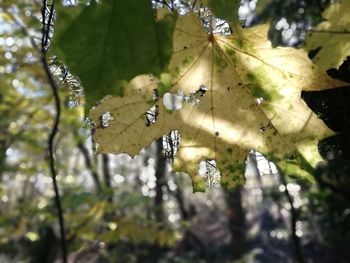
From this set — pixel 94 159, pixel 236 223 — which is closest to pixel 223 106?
pixel 94 159

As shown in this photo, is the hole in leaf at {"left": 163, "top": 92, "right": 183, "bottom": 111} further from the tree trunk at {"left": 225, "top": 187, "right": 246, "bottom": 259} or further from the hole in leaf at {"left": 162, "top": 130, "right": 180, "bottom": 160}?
the tree trunk at {"left": 225, "top": 187, "right": 246, "bottom": 259}

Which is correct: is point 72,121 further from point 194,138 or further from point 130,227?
point 194,138

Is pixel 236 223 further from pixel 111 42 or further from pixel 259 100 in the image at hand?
pixel 111 42

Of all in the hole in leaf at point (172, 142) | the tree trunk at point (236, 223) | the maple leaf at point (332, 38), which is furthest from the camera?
the tree trunk at point (236, 223)

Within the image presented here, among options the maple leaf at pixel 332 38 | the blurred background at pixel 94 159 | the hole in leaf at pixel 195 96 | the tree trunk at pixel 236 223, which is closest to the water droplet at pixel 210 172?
the blurred background at pixel 94 159

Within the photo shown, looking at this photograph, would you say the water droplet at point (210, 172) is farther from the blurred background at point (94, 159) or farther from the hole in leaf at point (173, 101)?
the hole in leaf at point (173, 101)
